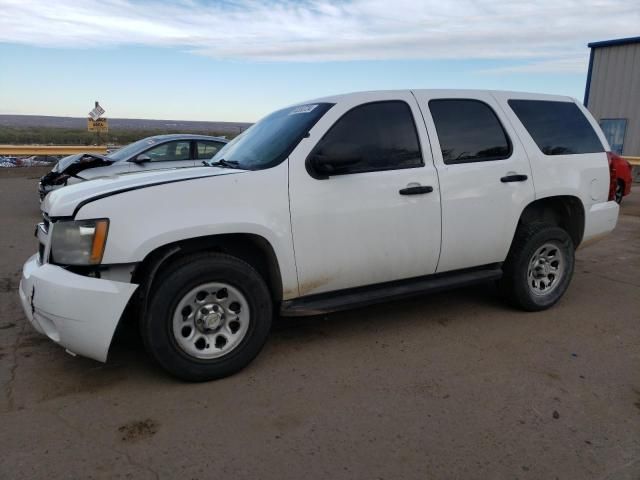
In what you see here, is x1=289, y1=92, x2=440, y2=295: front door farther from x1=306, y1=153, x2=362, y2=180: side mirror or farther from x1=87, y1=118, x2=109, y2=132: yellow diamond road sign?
x1=87, y1=118, x2=109, y2=132: yellow diamond road sign

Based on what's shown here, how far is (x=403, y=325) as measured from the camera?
14.7ft

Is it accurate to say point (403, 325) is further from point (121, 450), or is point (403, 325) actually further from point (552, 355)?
point (121, 450)

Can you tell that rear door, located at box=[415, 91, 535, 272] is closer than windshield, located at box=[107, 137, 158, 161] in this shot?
Yes

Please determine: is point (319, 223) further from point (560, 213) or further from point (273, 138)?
point (560, 213)

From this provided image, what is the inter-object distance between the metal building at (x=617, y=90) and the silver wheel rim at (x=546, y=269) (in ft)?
49.3

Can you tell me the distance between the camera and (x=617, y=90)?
679 inches

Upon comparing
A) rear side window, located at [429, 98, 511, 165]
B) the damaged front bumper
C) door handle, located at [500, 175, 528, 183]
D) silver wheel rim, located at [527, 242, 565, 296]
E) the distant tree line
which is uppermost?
rear side window, located at [429, 98, 511, 165]

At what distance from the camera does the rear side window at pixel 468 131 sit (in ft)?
13.8

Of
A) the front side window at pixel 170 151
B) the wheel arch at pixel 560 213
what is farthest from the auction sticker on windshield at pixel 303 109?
the front side window at pixel 170 151

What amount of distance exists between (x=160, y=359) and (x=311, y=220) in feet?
4.39

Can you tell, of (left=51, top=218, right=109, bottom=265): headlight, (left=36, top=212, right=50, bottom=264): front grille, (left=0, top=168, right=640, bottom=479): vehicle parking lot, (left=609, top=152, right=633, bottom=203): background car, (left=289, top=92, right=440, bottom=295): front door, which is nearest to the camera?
(left=0, top=168, right=640, bottom=479): vehicle parking lot

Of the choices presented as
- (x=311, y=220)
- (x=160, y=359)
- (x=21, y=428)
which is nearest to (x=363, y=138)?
(x=311, y=220)

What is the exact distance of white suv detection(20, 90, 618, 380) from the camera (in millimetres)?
3205

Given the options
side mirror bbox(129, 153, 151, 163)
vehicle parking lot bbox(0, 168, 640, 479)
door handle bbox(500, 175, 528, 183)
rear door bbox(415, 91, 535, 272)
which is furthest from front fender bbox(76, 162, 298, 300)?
side mirror bbox(129, 153, 151, 163)
